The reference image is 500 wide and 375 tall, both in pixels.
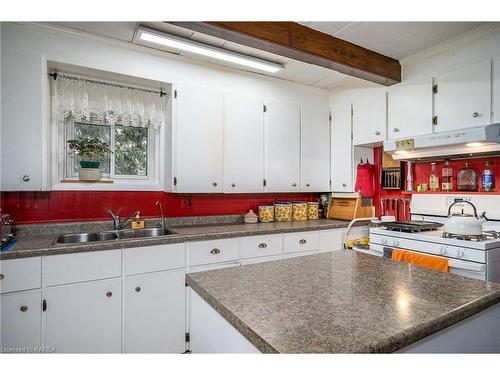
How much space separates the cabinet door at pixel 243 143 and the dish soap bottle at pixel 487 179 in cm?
191

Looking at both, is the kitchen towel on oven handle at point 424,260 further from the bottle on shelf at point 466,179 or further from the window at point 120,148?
the window at point 120,148

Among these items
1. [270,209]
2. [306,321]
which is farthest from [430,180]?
[306,321]

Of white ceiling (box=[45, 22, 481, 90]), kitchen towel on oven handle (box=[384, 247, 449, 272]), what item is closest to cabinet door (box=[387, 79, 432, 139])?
white ceiling (box=[45, 22, 481, 90])

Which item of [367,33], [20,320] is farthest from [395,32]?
[20,320]

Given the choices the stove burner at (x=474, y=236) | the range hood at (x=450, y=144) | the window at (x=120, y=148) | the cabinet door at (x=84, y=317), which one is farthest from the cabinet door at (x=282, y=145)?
the cabinet door at (x=84, y=317)

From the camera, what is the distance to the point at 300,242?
2.75m

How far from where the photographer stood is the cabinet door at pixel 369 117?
9.64 ft

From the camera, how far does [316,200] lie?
3.64 m

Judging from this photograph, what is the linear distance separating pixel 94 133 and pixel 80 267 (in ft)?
4.21

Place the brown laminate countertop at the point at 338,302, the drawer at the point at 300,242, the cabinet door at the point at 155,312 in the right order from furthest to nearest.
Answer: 1. the drawer at the point at 300,242
2. the cabinet door at the point at 155,312
3. the brown laminate countertop at the point at 338,302

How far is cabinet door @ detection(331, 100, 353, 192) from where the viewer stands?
3264mm

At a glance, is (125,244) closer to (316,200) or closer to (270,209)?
(270,209)

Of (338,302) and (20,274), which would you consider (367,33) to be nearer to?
(338,302)

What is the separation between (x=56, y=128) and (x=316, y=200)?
278 centimetres
